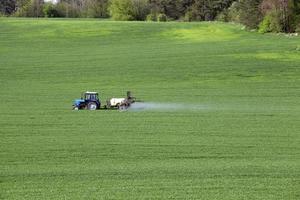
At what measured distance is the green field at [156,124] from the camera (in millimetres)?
13180

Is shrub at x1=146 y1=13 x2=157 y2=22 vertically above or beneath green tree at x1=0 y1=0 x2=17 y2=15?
beneath

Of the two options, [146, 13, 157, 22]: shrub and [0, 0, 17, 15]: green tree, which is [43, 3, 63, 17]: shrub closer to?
[146, 13, 157, 22]: shrub

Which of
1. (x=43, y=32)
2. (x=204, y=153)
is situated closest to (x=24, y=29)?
(x=43, y=32)

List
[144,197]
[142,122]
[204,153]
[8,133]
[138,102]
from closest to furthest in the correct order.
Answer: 1. [144,197]
2. [204,153]
3. [8,133]
4. [142,122]
5. [138,102]

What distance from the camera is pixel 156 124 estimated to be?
72.7ft

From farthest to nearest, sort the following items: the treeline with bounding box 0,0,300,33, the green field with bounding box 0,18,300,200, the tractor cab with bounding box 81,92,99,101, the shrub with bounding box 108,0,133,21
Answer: the treeline with bounding box 0,0,300,33
the shrub with bounding box 108,0,133,21
the tractor cab with bounding box 81,92,99,101
the green field with bounding box 0,18,300,200

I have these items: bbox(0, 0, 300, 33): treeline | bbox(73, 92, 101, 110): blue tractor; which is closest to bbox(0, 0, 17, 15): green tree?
bbox(0, 0, 300, 33): treeline

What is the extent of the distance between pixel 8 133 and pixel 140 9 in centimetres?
7910

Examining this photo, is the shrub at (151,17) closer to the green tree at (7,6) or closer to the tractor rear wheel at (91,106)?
the green tree at (7,6)

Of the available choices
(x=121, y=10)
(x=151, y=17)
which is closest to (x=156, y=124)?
(x=121, y=10)

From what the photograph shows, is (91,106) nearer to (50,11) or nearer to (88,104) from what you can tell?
(88,104)

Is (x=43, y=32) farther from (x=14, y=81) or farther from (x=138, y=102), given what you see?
(x=138, y=102)

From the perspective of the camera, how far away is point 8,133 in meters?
20.3

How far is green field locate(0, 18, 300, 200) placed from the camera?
1318 centimetres
